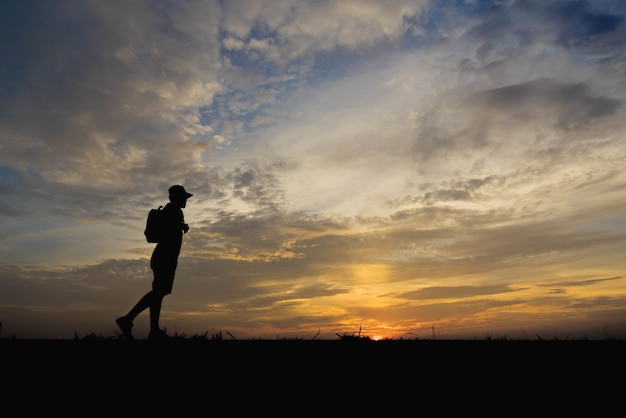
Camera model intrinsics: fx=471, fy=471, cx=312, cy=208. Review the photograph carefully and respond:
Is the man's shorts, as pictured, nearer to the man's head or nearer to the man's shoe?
the man's shoe

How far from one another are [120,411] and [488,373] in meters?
3.74

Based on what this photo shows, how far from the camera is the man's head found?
9141mm

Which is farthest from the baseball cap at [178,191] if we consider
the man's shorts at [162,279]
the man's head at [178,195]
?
the man's shorts at [162,279]

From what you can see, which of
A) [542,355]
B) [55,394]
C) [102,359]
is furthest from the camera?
[542,355]

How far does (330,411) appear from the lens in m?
3.62

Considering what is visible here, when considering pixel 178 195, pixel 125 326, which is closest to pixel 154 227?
pixel 178 195

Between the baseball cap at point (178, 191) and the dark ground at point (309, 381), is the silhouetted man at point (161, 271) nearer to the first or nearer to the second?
the baseball cap at point (178, 191)

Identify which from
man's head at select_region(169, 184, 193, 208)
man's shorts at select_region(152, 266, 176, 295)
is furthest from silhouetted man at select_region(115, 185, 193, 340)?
man's head at select_region(169, 184, 193, 208)

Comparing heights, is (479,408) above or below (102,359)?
below

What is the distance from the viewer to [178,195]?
361 inches

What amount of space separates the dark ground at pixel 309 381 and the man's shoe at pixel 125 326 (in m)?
1.74

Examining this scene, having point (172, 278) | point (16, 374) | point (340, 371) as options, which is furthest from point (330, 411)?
point (172, 278)

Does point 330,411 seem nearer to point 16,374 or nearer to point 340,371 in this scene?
point 340,371

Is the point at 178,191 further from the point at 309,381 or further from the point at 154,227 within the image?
the point at 309,381
